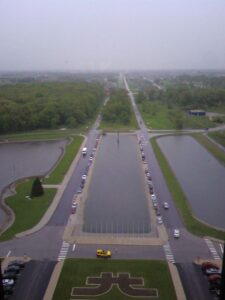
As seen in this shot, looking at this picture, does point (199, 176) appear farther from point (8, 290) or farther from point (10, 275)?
point (8, 290)

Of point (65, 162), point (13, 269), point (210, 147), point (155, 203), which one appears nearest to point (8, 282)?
point (13, 269)

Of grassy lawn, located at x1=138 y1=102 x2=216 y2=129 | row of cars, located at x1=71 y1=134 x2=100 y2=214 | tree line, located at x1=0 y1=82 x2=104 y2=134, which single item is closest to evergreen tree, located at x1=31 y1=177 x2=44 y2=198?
row of cars, located at x1=71 y1=134 x2=100 y2=214

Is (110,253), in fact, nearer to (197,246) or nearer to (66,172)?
(197,246)

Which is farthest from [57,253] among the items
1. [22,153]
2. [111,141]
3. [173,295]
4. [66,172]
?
[111,141]

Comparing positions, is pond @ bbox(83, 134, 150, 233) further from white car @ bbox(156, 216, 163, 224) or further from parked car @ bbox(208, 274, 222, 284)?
parked car @ bbox(208, 274, 222, 284)

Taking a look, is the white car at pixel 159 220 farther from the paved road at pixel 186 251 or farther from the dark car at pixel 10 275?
the dark car at pixel 10 275
